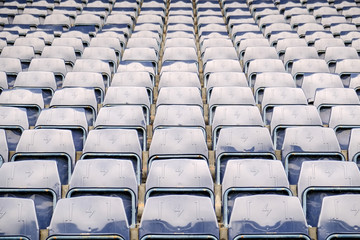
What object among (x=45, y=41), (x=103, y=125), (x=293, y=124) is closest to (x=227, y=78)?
(x=293, y=124)

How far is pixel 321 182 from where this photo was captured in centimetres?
203

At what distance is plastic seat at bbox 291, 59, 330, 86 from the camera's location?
3.43 m

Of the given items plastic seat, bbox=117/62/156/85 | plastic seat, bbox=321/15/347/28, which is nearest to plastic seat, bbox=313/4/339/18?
plastic seat, bbox=321/15/347/28

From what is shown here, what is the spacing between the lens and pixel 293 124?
8.48 ft

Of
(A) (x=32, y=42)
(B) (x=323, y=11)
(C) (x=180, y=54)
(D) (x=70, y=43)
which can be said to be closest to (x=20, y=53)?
(A) (x=32, y=42)

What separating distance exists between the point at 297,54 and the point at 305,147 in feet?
5.21

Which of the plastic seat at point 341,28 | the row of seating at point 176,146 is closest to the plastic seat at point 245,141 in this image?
the row of seating at point 176,146

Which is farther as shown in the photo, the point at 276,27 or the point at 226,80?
the point at 276,27

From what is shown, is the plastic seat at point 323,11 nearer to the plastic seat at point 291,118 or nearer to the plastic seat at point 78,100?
the plastic seat at point 291,118

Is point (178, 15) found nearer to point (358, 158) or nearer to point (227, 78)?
point (227, 78)

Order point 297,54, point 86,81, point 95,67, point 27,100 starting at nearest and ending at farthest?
1. point 27,100
2. point 86,81
3. point 95,67
4. point 297,54

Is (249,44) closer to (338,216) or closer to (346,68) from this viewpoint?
(346,68)

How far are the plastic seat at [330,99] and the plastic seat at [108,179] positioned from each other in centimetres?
146

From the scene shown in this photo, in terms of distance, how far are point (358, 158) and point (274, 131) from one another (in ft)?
1.60
